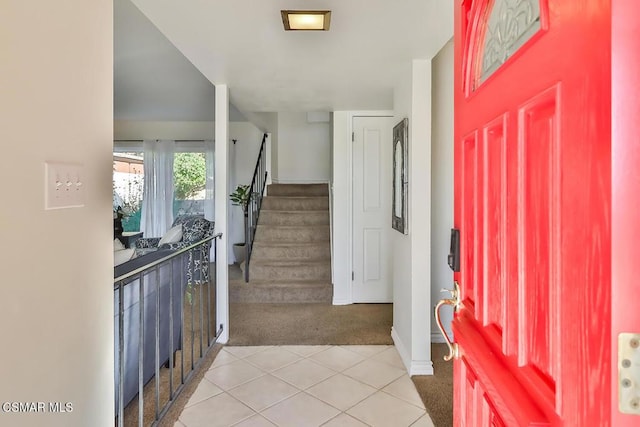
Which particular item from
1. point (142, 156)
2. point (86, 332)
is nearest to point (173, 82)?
point (142, 156)

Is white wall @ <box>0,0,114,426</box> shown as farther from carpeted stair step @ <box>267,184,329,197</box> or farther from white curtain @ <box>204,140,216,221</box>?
white curtain @ <box>204,140,216,221</box>

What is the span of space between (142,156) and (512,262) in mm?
6705

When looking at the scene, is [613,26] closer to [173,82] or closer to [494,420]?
[494,420]

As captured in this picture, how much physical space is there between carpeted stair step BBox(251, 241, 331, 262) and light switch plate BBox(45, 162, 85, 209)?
11.5 feet

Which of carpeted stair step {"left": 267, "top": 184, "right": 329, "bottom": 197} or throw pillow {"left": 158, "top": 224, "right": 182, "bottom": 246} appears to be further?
carpeted stair step {"left": 267, "top": 184, "right": 329, "bottom": 197}

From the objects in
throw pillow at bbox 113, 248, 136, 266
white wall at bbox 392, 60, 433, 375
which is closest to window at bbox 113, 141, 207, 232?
throw pillow at bbox 113, 248, 136, 266

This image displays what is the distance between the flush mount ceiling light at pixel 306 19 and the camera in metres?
1.66

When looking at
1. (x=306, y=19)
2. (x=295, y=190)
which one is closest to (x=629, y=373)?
(x=306, y=19)

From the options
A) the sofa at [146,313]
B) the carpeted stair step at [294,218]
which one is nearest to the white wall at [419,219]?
the sofa at [146,313]

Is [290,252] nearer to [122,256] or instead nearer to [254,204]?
[254,204]

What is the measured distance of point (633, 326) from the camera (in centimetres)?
40

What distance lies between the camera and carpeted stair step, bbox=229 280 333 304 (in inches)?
157

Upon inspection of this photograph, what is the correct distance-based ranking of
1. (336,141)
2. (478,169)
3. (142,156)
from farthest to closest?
(142,156) → (336,141) → (478,169)

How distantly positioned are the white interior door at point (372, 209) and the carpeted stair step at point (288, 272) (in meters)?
0.48
